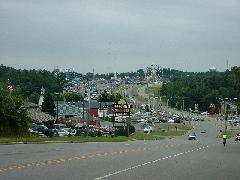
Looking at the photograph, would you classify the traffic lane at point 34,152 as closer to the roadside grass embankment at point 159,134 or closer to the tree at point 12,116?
the tree at point 12,116

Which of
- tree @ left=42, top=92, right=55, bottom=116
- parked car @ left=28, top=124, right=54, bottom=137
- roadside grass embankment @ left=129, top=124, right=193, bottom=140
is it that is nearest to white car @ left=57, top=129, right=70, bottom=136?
Result: parked car @ left=28, top=124, right=54, bottom=137

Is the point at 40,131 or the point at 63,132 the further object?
the point at 63,132

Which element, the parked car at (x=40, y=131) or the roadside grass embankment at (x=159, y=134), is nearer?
Result: the parked car at (x=40, y=131)

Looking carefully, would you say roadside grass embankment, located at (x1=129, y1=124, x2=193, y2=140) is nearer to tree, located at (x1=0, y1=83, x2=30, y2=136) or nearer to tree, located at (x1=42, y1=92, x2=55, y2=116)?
tree, located at (x1=42, y1=92, x2=55, y2=116)

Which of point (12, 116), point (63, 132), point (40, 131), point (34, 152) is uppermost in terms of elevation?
point (12, 116)

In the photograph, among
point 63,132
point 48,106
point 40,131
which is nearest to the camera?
point 40,131

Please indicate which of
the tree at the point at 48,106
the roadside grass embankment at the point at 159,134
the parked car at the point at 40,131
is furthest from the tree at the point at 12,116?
the tree at the point at 48,106

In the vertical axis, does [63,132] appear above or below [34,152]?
below

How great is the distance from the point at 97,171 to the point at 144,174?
1.72 metres

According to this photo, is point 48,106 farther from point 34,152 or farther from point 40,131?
point 34,152

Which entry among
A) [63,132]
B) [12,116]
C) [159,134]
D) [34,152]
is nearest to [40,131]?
[63,132]

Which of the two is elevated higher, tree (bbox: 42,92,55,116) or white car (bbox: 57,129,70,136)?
tree (bbox: 42,92,55,116)

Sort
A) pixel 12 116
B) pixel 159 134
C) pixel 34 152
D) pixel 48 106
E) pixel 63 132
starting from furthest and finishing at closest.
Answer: pixel 48 106 → pixel 159 134 → pixel 63 132 → pixel 12 116 → pixel 34 152

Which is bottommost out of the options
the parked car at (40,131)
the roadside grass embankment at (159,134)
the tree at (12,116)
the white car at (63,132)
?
the roadside grass embankment at (159,134)
